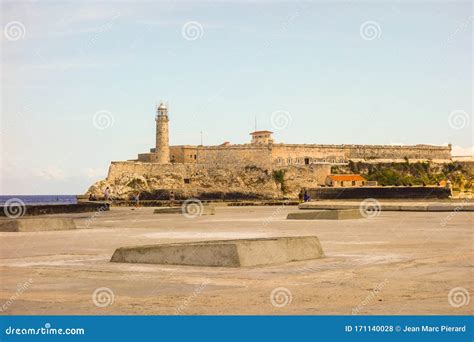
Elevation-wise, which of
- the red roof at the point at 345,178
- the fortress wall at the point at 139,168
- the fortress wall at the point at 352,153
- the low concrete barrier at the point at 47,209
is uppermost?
the fortress wall at the point at 352,153

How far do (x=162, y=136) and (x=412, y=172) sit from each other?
3602cm

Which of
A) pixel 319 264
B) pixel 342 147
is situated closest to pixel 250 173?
pixel 342 147

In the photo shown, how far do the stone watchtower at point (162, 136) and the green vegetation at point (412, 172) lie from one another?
22.0 metres

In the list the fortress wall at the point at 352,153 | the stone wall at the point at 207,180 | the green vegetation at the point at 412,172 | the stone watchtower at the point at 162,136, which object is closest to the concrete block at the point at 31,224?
the stone wall at the point at 207,180

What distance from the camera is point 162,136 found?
316ft

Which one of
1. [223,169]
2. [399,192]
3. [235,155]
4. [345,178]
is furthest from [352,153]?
[399,192]

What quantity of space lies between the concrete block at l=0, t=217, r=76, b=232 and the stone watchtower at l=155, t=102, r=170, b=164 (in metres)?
77.6

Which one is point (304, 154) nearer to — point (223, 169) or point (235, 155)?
point (235, 155)

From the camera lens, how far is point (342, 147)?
10831 cm

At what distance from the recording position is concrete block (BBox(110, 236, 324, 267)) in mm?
9367

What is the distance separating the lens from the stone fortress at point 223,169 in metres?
92.9

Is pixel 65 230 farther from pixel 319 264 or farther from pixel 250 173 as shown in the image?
pixel 250 173

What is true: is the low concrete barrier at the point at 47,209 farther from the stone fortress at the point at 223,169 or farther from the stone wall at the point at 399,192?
the stone fortress at the point at 223,169
